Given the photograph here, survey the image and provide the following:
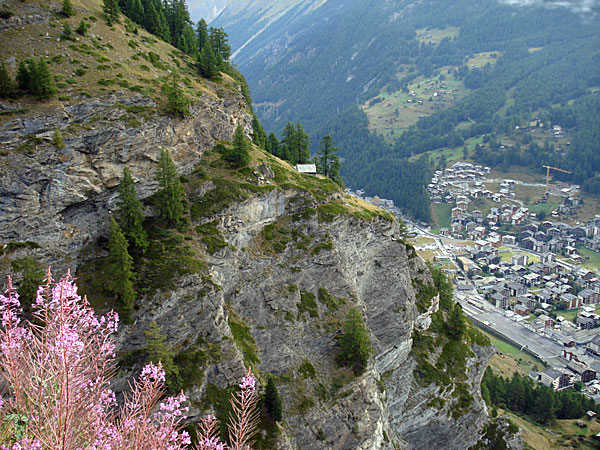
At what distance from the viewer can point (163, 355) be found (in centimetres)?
3806

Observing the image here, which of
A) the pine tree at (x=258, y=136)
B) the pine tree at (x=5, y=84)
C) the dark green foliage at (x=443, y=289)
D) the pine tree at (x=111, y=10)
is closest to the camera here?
the pine tree at (x=5, y=84)

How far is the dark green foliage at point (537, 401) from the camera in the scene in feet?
303

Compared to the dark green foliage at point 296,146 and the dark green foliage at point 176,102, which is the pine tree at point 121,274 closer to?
the dark green foliage at point 176,102

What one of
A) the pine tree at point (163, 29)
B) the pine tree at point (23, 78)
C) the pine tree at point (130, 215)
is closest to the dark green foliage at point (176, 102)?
the pine tree at point (130, 215)

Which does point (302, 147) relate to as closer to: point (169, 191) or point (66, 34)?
point (169, 191)

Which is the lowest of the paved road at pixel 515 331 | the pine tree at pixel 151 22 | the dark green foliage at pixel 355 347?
the paved road at pixel 515 331

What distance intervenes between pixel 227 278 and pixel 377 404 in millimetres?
23960

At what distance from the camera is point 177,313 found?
1650 inches

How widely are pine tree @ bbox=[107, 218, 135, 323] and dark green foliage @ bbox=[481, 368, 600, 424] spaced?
267 feet

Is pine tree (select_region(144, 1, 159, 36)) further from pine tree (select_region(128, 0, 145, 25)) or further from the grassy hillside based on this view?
the grassy hillside

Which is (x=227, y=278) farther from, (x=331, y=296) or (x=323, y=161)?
(x=323, y=161)

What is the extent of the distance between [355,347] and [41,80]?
4378 centimetres

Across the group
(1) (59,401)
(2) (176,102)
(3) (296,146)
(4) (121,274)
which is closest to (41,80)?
(2) (176,102)

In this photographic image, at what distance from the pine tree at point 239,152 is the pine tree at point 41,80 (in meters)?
20.2
